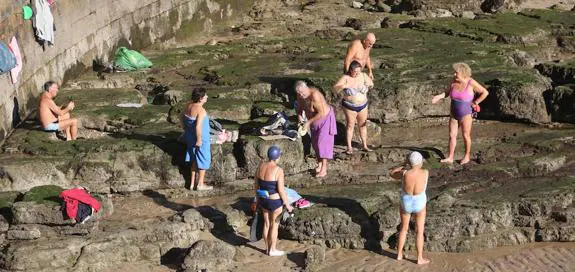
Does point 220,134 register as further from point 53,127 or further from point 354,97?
point 53,127

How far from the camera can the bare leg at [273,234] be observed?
1148cm

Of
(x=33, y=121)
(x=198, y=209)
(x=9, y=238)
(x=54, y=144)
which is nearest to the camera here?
(x=9, y=238)

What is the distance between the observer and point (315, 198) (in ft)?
41.2

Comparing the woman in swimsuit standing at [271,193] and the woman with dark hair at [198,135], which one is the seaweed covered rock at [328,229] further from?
the woman with dark hair at [198,135]

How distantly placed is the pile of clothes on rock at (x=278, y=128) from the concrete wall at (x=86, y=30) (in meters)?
3.98

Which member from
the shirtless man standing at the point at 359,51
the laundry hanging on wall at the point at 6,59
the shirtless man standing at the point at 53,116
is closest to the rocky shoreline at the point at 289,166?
the shirtless man standing at the point at 53,116

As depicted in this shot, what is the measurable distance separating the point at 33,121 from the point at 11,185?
2165mm

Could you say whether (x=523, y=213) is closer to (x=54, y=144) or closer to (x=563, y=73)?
(x=563, y=73)

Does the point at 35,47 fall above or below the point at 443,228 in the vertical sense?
above

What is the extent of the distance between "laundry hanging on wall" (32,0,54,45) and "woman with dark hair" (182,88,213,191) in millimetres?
3846

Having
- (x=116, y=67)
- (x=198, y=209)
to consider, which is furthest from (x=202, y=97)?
(x=116, y=67)

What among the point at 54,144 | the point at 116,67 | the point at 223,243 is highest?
the point at 116,67

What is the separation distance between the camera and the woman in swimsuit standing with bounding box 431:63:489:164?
13.2 m

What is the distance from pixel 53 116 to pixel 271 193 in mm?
4260
